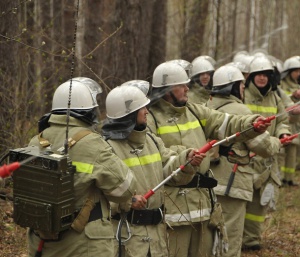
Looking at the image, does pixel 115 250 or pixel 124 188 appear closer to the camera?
pixel 124 188

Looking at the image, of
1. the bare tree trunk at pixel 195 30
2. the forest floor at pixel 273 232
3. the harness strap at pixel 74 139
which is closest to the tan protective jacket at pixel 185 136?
the harness strap at pixel 74 139

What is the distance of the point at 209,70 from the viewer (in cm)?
952

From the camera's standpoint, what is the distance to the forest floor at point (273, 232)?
7.67m

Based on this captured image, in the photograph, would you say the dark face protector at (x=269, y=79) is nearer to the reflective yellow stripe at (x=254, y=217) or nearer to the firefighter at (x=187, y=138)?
the reflective yellow stripe at (x=254, y=217)

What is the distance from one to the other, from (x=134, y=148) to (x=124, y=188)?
0.76m

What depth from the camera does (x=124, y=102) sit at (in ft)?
17.9

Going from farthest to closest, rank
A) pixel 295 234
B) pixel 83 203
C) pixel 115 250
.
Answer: pixel 295 234 → pixel 115 250 → pixel 83 203

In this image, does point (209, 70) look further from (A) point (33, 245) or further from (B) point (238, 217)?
(A) point (33, 245)

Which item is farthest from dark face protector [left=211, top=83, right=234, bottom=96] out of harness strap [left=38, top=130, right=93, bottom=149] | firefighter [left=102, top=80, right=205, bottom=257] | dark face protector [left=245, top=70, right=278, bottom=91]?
harness strap [left=38, top=130, right=93, bottom=149]

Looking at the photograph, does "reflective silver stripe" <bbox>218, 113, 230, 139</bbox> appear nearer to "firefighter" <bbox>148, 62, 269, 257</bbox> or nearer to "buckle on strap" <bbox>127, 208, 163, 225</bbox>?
"firefighter" <bbox>148, 62, 269, 257</bbox>

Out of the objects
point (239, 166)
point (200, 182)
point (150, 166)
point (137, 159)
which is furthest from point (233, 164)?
point (137, 159)

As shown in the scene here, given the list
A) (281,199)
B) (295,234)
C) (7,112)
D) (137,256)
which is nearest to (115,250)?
(137,256)

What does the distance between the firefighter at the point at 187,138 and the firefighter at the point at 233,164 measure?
33.7 inches

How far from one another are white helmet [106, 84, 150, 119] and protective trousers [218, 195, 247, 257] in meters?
2.59
